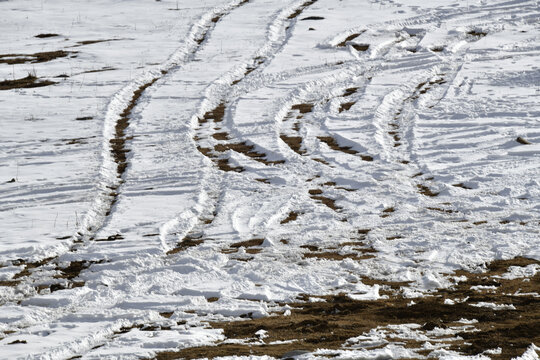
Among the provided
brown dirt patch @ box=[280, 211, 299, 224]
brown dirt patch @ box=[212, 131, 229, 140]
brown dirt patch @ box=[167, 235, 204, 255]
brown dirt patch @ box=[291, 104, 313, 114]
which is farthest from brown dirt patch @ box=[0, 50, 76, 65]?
brown dirt patch @ box=[167, 235, 204, 255]

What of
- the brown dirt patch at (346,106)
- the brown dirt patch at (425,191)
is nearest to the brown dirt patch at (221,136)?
the brown dirt patch at (346,106)

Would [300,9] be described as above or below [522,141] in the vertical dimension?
below

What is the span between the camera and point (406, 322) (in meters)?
6.05

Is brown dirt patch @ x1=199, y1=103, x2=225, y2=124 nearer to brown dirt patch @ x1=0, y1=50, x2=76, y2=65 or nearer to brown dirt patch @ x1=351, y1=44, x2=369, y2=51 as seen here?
brown dirt patch @ x1=351, y1=44, x2=369, y2=51

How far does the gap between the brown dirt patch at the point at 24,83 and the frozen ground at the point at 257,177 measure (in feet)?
0.28

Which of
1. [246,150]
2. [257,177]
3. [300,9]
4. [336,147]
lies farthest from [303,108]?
[300,9]

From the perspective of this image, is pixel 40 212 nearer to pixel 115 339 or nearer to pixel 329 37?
pixel 115 339

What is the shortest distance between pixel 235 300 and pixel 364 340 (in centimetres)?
179

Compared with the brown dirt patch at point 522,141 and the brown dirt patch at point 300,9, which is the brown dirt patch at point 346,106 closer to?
the brown dirt patch at point 522,141

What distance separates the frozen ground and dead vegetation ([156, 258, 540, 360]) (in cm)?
8

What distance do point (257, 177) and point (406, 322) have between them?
5.45 metres

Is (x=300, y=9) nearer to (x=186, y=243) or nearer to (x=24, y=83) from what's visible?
(x=24, y=83)

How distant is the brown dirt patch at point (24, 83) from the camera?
17.2 metres

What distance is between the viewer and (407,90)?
15797 millimetres
